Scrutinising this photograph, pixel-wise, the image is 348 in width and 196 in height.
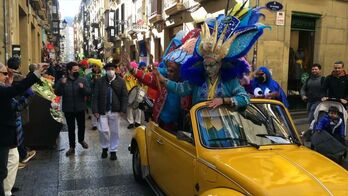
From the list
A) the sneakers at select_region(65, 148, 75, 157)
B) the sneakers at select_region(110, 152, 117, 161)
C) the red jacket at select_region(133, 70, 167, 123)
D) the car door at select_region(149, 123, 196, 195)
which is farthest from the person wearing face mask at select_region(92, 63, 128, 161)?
the car door at select_region(149, 123, 196, 195)

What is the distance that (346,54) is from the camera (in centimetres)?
1331

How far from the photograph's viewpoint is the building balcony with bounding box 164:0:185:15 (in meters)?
15.9

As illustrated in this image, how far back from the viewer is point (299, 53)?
42.9 ft

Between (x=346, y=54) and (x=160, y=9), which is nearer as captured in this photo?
(x=346, y=54)

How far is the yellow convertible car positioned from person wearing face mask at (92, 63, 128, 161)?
2.39m

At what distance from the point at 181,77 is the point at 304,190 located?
2.36m

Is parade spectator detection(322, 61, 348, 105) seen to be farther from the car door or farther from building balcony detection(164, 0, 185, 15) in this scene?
building balcony detection(164, 0, 185, 15)

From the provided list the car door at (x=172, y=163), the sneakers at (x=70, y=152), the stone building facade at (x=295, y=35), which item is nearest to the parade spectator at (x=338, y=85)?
the stone building facade at (x=295, y=35)

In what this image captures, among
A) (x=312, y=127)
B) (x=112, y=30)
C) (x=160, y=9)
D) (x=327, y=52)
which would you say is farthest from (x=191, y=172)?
(x=112, y=30)

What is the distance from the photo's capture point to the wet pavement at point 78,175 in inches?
214

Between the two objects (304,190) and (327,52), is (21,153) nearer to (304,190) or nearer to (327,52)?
(304,190)

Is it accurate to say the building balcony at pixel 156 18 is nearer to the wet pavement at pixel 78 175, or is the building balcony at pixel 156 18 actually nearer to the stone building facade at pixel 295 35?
the stone building facade at pixel 295 35

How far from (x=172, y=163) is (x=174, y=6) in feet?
42.6

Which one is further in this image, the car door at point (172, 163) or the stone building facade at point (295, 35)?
the stone building facade at point (295, 35)
